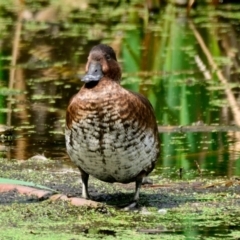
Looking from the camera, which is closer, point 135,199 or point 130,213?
point 130,213

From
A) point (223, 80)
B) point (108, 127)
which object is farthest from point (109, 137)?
point (223, 80)

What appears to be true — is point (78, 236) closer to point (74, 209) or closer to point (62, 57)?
point (74, 209)

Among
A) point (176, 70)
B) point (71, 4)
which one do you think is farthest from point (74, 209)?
point (71, 4)

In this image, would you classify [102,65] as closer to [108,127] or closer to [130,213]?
[108,127]

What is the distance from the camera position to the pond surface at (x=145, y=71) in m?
8.16

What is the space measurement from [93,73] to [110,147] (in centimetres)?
46

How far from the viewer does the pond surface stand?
8.16 metres

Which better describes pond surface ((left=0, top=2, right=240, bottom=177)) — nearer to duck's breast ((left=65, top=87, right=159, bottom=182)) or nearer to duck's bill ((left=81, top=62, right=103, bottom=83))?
duck's breast ((left=65, top=87, right=159, bottom=182))

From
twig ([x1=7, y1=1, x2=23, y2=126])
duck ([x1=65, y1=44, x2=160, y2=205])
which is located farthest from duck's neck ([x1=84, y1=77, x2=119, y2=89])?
twig ([x1=7, y1=1, x2=23, y2=126])

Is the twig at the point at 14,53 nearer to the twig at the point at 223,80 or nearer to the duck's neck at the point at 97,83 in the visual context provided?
the twig at the point at 223,80

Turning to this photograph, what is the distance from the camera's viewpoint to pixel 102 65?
5852 millimetres

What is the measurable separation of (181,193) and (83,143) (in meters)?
1.01

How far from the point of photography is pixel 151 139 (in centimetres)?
585

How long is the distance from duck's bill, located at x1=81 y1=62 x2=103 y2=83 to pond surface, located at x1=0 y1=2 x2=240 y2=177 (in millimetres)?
1468
